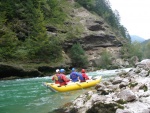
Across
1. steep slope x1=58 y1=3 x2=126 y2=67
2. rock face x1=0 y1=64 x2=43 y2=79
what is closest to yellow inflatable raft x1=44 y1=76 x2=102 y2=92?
rock face x1=0 y1=64 x2=43 y2=79

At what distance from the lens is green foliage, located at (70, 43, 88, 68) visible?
47.5m

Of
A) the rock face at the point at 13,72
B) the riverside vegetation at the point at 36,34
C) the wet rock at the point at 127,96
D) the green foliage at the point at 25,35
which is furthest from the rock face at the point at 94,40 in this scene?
the wet rock at the point at 127,96

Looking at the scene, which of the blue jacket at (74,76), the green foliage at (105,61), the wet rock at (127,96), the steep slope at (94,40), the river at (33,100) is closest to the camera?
the wet rock at (127,96)

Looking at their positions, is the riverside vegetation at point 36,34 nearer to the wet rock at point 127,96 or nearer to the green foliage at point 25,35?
the green foliage at point 25,35

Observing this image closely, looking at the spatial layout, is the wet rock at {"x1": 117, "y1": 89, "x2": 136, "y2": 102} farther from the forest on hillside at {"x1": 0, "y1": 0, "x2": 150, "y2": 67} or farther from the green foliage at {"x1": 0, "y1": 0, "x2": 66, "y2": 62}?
the green foliage at {"x1": 0, "y1": 0, "x2": 66, "y2": 62}

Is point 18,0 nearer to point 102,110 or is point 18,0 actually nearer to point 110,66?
point 110,66

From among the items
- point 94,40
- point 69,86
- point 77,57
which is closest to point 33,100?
point 69,86

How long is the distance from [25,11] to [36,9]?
2.85m

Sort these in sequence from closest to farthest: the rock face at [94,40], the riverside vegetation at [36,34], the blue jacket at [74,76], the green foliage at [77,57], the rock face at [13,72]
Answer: the blue jacket at [74,76] → the rock face at [13,72] → the riverside vegetation at [36,34] → the green foliage at [77,57] → the rock face at [94,40]

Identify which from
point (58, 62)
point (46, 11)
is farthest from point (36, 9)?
point (58, 62)

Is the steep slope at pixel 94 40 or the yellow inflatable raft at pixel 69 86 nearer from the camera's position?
the yellow inflatable raft at pixel 69 86

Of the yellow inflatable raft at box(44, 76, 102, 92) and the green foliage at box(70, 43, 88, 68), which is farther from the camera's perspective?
the green foliage at box(70, 43, 88, 68)

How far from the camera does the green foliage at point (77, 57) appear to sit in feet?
156

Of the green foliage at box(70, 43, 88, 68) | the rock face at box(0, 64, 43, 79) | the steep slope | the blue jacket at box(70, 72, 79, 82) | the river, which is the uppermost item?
the steep slope
